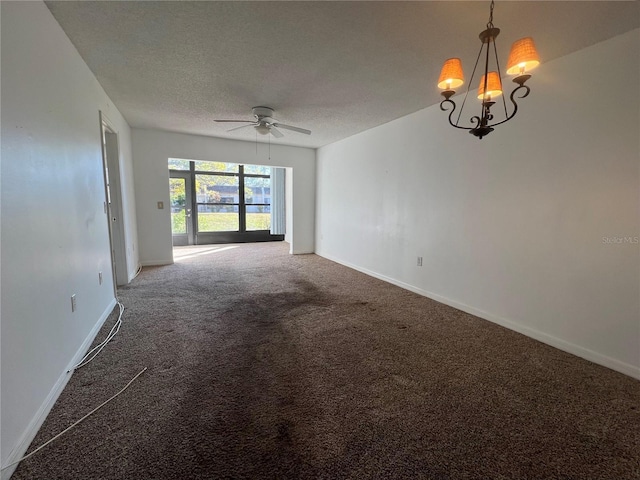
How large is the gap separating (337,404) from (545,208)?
2410 millimetres

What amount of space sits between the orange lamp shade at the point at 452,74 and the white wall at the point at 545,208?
4.63 ft

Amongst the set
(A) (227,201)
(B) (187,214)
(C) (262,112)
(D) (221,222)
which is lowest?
(D) (221,222)

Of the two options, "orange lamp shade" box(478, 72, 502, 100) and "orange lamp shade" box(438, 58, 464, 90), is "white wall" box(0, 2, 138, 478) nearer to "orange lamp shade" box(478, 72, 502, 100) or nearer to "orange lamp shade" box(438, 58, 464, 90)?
"orange lamp shade" box(438, 58, 464, 90)

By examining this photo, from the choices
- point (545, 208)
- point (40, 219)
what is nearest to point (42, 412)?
point (40, 219)

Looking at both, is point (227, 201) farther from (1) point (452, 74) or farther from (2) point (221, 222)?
(1) point (452, 74)

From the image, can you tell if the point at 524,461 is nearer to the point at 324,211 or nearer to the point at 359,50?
the point at 359,50

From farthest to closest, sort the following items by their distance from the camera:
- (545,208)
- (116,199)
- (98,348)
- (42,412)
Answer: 1. (116,199)
2. (545,208)
3. (98,348)
4. (42,412)

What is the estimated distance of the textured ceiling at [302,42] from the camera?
1831 mm

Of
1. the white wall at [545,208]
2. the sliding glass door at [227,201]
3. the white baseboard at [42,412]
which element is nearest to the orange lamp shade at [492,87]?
the white wall at [545,208]

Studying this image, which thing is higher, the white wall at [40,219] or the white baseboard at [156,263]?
the white wall at [40,219]

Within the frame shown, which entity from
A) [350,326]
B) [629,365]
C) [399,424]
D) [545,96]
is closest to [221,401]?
[399,424]

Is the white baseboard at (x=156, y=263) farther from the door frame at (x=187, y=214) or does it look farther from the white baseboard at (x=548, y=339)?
the white baseboard at (x=548, y=339)

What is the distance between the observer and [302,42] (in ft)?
7.23

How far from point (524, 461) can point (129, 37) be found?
3.66 m
